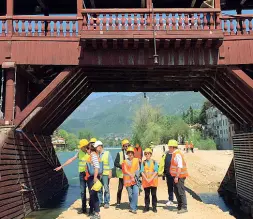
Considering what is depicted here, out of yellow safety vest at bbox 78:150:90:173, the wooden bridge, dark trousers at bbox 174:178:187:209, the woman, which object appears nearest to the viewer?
the woman

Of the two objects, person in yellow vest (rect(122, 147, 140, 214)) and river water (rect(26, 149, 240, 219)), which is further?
river water (rect(26, 149, 240, 219))

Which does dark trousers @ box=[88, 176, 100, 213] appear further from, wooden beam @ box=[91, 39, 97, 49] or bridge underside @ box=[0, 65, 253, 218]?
wooden beam @ box=[91, 39, 97, 49]

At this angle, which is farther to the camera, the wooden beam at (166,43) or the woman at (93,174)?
the wooden beam at (166,43)

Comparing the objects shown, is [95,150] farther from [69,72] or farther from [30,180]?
[30,180]

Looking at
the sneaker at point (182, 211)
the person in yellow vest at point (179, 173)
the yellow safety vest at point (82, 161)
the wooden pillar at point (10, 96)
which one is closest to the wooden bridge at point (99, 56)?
the wooden pillar at point (10, 96)

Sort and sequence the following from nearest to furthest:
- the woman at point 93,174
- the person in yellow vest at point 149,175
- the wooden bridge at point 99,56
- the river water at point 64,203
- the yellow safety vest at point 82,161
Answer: the woman at point 93,174 → the person in yellow vest at point 149,175 → the yellow safety vest at point 82,161 → the wooden bridge at point 99,56 → the river water at point 64,203

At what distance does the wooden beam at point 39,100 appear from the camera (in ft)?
38.4

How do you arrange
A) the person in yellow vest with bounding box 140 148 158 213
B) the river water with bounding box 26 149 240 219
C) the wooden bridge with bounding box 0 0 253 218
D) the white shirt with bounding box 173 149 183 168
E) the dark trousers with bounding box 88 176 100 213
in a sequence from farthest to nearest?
the river water with bounding box 26 149 240 219
the wooden bridge with bounding box 0 0 253 218
the person in yellow vest with bounding box 140 148 158 213
the white shirt with bounding box 173 149 183 168
the dark trousers with bounding box 88 176 100 213

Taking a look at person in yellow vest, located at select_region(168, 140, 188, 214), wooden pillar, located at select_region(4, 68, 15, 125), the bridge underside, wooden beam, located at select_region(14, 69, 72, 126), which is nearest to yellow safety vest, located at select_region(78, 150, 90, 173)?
the bridge underside

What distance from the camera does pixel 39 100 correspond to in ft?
38.6

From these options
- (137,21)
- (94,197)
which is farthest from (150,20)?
(94,197)

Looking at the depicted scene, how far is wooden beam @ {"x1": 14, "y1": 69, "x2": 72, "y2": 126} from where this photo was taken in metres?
11.7

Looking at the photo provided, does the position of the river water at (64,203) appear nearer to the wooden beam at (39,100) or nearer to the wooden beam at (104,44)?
the wooden beam at (39,100)

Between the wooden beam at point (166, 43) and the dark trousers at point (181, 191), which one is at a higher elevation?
the wooden beam at point (166, 43)
